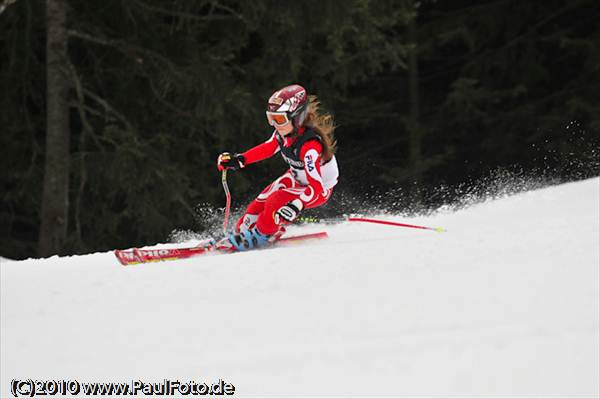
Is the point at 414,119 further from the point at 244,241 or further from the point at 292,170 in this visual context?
the point at 244,241

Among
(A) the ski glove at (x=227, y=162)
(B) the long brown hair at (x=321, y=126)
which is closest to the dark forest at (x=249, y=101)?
(B) the long brown hair at (x=321, y=126)

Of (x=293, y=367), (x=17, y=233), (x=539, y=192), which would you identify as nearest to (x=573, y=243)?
(x=293, y=367)

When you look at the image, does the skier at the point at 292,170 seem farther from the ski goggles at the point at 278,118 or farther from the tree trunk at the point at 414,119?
the tree trunk at the point at 414,119

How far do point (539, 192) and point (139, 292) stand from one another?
508cm

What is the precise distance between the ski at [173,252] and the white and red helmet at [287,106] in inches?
41.0

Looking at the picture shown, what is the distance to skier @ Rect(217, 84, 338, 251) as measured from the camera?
6.77 m

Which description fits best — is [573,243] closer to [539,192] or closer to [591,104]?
[539,192]

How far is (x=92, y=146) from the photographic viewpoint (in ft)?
44.3

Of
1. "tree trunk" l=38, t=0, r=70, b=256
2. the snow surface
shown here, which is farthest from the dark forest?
the snow surface

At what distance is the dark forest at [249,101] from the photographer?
11.4 metres

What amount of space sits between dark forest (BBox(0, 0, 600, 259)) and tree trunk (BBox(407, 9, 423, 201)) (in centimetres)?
5

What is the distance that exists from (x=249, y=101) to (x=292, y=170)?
4.88 meters

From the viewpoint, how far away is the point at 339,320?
4227 millimetres

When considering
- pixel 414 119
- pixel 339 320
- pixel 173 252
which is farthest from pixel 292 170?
pixel 414 119
